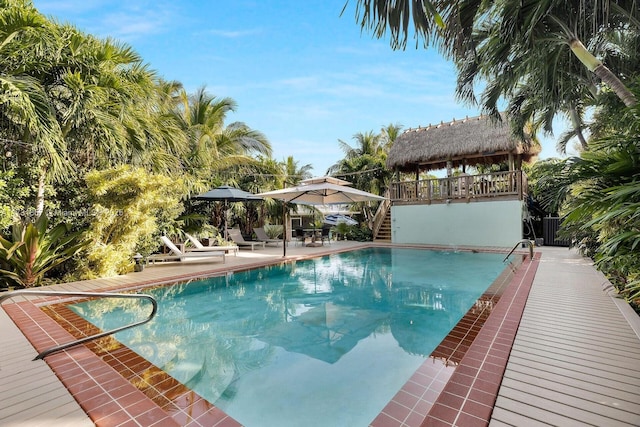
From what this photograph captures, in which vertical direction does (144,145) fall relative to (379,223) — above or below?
above

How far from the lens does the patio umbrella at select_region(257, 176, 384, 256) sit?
10.0m

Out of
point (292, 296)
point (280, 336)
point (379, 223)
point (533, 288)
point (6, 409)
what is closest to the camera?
point (6, 409)

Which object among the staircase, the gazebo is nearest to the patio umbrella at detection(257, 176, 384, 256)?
the gazebo

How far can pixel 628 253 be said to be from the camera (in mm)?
2398

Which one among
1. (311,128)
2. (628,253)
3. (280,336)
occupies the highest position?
(311,128)

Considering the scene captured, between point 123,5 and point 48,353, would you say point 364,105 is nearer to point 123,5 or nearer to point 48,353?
point 123,5

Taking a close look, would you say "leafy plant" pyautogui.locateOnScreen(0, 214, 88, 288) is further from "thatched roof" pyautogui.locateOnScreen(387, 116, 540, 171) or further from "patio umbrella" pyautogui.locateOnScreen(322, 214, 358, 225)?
"patio umbrella" pyautogui.locateOnScreen(322, 214, 358, 225)

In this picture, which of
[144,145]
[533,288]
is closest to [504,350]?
[533,288]

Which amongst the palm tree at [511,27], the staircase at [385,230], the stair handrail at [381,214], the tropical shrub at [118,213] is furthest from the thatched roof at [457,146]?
the tropical shrub at [118,213]

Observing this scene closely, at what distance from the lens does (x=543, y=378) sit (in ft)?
8.49

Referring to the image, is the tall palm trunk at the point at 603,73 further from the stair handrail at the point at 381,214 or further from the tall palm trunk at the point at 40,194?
the stair handrail at the point at 381,214

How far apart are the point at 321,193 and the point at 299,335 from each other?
810cm

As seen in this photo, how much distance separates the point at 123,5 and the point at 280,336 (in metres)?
10.6

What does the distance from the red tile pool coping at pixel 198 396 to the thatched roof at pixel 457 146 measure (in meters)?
11.7
